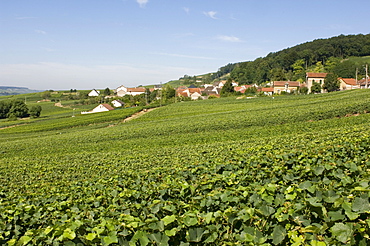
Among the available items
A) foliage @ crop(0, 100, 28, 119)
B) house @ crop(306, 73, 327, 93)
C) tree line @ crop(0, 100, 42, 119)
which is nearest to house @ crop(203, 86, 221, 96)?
house @ crop(306, 73, 327, 93)

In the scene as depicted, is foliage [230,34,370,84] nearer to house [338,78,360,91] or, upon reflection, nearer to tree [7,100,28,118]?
house [338,78,360,91]

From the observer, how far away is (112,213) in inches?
223

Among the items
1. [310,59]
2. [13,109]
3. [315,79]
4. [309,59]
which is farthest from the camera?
[309,59]

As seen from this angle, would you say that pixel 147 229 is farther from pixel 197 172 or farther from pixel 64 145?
pixel 64 145

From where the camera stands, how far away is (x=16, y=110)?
100812mm

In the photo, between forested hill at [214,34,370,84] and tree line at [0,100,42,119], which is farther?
forested hill at [214,34,370,84]

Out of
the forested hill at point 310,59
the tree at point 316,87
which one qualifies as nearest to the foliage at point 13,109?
the tree at point 316,87

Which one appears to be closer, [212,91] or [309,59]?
[212,91]

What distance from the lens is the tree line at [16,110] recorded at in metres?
97.5

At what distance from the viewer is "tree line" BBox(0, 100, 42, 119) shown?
320 ft

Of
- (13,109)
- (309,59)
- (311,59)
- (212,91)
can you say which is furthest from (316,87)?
(13,109)

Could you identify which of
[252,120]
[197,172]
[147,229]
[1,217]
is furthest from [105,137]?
[147,229]

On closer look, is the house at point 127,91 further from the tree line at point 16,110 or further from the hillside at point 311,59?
the tree line at point 16,110

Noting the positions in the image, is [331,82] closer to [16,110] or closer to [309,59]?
[309,59]
